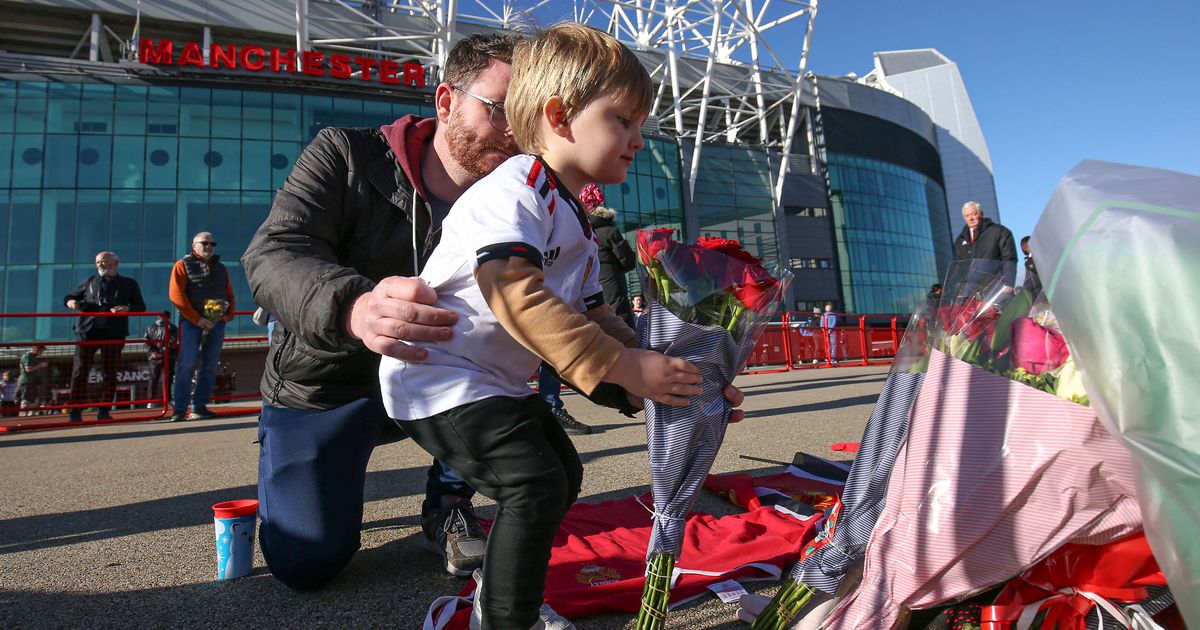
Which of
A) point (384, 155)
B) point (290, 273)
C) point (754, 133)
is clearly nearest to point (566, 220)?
point (290, 273)

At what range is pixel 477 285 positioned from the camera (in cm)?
136

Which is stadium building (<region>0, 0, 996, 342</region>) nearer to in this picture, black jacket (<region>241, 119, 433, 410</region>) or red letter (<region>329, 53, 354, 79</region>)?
red letter (<region>329, 53, 354, 79</region>)

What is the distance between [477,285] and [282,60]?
26687 mm

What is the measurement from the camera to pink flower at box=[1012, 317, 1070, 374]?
1290mm

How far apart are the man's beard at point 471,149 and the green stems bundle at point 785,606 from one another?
1.51 meters

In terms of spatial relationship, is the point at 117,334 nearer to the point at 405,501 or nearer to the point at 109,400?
the point at 109,400

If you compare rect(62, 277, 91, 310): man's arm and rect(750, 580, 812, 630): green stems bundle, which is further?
rect(62, 277, 91, 310): man's arm

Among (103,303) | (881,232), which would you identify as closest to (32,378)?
(103,303)

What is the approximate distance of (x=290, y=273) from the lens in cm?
183

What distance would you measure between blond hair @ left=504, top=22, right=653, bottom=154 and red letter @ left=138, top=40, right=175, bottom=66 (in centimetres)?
2699

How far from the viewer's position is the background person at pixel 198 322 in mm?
7340

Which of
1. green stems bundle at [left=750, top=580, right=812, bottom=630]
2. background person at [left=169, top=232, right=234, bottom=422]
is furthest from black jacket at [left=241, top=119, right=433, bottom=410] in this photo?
background person at [left=169, top=232, right=234, bottom=422]

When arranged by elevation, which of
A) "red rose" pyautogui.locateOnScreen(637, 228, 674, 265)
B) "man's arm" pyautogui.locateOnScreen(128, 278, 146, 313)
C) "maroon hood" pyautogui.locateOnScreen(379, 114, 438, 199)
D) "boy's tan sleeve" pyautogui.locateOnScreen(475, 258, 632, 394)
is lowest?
"boy's tan sleeve" pyautogui.locateOnScreen(475, 258, 632, 394)

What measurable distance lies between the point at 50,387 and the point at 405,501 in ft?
25.4
